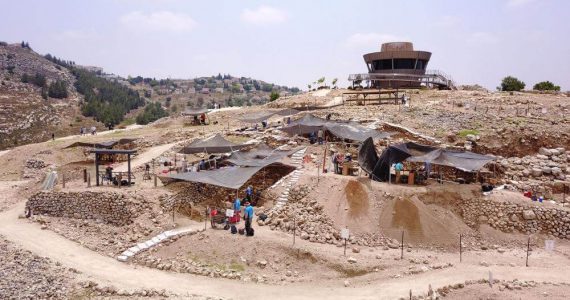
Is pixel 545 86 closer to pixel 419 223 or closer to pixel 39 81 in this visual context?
pixel 419 223

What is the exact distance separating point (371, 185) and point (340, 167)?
8.97 feet

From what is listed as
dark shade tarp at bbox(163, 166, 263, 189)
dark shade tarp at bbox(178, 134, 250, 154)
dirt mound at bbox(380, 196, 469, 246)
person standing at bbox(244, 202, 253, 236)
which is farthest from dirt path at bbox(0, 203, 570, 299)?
dark shade tarp at bbox(178, 134, 250, 154)

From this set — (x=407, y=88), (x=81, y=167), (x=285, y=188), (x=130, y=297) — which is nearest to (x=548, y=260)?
(x=285, y=188)

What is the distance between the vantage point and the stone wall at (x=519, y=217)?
1998cm

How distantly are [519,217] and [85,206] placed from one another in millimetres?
20677

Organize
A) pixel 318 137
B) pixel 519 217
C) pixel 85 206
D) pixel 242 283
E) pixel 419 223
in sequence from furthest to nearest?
pixel 318 137 → pixel 85 206 → pixel 519 217 → pixel 419 223 → pixel 242 283

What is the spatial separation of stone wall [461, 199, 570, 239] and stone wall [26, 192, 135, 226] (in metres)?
15.9

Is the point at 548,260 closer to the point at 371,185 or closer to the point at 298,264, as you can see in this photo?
the point at 371,185

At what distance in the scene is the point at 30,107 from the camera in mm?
82000

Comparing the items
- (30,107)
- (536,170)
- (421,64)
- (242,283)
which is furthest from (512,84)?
(30,107)

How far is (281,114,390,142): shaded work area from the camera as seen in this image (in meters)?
28.8

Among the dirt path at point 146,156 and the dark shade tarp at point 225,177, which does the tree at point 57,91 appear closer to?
the dirt path at point 146,156

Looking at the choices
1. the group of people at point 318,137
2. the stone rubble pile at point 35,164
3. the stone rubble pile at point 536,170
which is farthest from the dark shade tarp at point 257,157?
the stone rubble pile at point 35,164

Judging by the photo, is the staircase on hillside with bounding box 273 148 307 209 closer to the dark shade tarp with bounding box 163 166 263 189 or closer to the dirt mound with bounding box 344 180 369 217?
the dark shade tarp with bounding box 163 166 263 189
